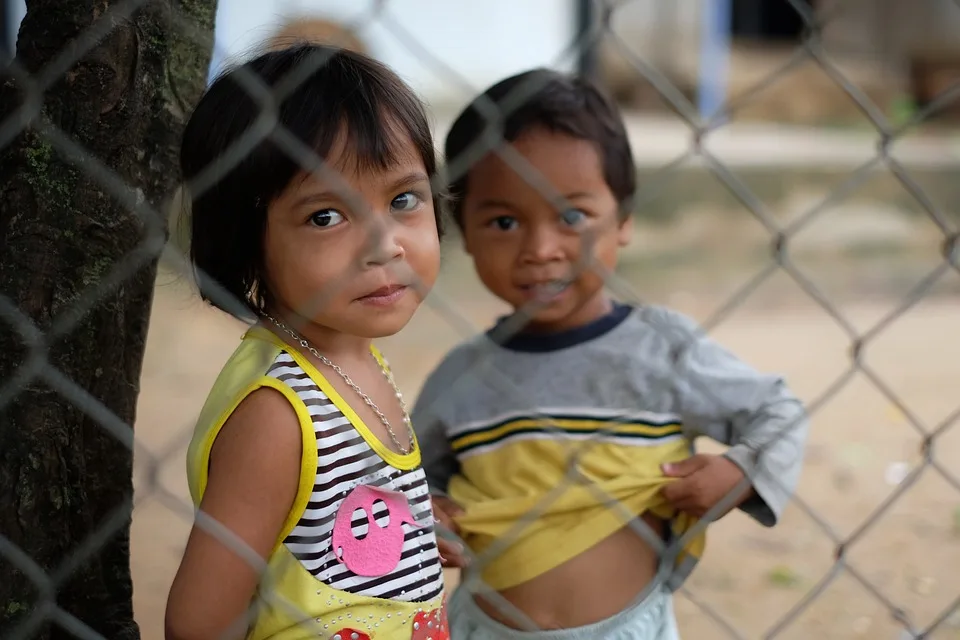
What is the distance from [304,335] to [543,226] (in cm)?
48

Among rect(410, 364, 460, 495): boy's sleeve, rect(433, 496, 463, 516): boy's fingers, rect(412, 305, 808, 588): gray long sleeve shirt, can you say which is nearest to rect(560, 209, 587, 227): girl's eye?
rect(412, 305, 808, 588): gray long sleeve shirt

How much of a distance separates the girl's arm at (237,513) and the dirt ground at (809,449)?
0.05 metres

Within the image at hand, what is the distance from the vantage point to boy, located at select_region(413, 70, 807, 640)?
151 centimetres

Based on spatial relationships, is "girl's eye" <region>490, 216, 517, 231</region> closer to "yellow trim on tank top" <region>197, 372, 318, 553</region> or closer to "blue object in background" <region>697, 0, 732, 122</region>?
"yellow trim on tank top" <region>197, 372, 318, 553</region>

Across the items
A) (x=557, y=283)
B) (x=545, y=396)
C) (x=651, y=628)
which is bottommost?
(x=651, y=628)

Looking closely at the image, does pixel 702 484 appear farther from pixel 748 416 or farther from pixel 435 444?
pixel 435 444

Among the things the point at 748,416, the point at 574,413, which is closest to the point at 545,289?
the point at 574,413

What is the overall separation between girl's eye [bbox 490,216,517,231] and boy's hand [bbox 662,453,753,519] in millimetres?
396

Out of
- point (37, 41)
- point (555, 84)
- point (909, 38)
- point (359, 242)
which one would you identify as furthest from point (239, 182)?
point (909, 38)

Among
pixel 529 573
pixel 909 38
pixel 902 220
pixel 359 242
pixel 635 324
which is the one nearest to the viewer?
pixel 359 242

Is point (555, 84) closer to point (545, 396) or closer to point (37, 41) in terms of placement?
point (545, 396)

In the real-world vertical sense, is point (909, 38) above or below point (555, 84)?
below

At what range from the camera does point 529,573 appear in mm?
1512

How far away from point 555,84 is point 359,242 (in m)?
0.65
